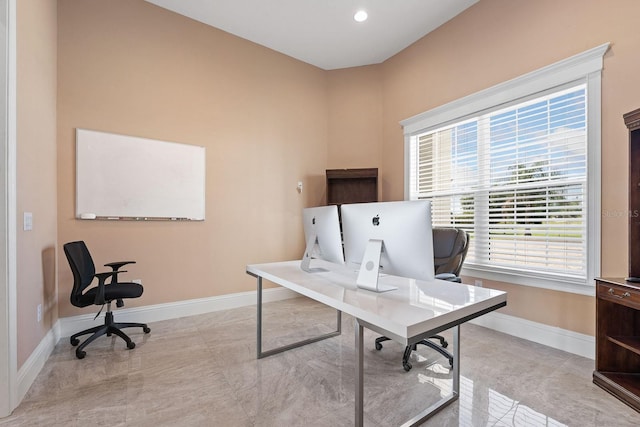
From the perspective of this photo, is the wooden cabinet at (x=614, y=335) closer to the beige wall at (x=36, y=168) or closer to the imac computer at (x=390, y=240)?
the imac computer at (x=390, y=240)

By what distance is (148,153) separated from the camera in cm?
341

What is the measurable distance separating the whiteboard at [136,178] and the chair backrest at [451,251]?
2770 millimetres

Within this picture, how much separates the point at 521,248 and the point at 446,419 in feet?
6.57

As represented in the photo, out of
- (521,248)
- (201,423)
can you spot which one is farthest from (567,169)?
(201,423)

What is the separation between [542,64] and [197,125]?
370cm

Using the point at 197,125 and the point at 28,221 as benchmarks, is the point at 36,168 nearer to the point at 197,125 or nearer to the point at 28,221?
the point at 28,221

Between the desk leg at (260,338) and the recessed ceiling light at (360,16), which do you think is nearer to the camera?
the desk leg at (260,338)

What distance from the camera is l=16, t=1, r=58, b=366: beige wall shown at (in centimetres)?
206

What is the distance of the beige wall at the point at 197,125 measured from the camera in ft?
10.1

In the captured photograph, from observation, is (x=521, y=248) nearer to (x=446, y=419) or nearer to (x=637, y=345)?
(x=637, y=345)

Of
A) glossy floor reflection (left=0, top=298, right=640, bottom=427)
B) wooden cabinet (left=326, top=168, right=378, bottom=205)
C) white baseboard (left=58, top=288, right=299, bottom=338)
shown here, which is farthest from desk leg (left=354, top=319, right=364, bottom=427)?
wooden cabinet (left=326, top=168, right=378, bottom=205)

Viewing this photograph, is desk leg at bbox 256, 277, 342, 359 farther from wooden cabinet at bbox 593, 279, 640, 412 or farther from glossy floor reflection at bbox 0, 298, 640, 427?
wooden cabinet at bbox 593, 279, 640, 412

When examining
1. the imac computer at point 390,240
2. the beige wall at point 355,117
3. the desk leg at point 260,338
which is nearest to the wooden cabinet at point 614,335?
the imac computer at point 390,240

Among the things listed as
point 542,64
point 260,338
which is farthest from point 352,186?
point 260,338
